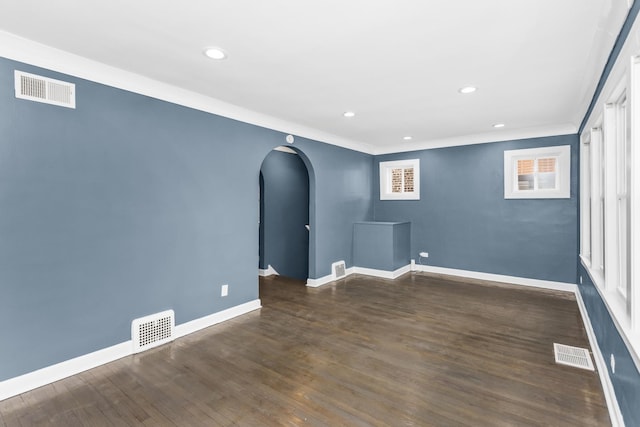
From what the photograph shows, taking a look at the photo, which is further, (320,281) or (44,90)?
(320,281)

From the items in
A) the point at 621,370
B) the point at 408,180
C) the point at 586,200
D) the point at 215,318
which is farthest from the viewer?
the point at 408,180

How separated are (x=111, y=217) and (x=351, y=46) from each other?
2.49 m

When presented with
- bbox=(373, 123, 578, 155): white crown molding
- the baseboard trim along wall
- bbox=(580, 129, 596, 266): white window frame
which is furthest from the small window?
the baseboard trim along wall

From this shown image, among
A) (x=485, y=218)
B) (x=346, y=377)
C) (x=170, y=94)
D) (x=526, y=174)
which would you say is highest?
(x=170, y=94)

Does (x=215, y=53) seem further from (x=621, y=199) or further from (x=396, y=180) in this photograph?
(x=396, y=180)

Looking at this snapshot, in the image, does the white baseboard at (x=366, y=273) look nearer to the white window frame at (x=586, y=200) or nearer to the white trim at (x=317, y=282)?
the white trim at (x=317, y=282)

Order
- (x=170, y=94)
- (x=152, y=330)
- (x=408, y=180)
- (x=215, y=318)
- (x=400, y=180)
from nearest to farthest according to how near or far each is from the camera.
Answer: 1. (x=152, y=330)
2. (x=170, y=94)
3. (x=215, y=318)
4. (x=408, y=180)
5. (x=400, y=180)

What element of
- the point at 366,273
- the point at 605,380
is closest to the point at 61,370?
the point at 605,380

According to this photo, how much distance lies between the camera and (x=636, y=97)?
1.65 m

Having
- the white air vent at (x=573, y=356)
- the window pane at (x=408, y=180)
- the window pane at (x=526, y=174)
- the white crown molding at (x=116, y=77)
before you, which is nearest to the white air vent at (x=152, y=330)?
the white crown molding at (x=116, y=77)

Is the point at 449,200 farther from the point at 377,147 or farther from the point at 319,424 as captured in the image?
the point at 319,424

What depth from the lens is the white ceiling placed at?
1927 millimetres

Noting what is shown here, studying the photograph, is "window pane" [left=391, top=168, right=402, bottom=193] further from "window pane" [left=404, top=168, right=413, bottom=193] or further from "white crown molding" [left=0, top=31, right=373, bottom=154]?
"white crown molding" [left=0, top=31, right=373, bottom=154]

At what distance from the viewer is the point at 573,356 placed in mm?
2799
